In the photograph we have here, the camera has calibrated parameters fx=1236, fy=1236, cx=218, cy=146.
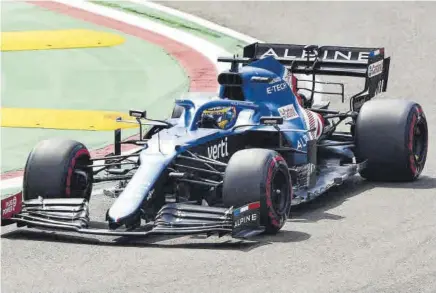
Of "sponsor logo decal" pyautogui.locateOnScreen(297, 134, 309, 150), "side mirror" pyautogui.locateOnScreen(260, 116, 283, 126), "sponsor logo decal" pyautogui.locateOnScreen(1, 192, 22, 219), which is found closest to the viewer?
"sponsor logo decal" pyautogui.locateOnScreen(1, 192, 22, 219)

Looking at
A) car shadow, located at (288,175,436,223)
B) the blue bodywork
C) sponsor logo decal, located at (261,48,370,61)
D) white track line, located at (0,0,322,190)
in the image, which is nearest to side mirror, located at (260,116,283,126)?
the blue bodywork

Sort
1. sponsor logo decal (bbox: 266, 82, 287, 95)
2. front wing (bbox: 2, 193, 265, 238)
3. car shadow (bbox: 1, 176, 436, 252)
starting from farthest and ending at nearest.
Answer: sponsor logo decal (bbox: 266, 82, 287, 95) → car shadow (bbox: 1, 176, 436, 252) → front wing (bbox: 2, 193, 265, 238)

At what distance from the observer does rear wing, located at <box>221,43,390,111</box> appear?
14969 millimetres

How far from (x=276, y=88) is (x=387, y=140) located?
1.44 m

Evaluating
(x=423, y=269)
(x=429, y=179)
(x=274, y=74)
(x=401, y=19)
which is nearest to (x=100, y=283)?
(x=423, y=269)

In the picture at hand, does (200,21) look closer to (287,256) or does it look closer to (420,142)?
(420,142)

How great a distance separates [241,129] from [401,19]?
42.3 feet

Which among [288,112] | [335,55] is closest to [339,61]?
[335,55]

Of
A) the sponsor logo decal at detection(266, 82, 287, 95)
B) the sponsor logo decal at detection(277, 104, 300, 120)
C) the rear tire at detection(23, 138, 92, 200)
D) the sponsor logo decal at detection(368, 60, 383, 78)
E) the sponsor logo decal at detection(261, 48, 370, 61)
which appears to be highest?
the sponsor logo decal at detection(261, 48, 370, 61)

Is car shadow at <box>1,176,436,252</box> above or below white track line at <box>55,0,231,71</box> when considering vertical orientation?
below

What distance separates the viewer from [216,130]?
1249 cm

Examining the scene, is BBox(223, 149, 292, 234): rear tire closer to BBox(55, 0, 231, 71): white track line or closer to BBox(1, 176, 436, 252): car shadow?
BBox(1, 176, 436, 252): car shadow

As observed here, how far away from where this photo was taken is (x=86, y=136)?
1658 centimetres

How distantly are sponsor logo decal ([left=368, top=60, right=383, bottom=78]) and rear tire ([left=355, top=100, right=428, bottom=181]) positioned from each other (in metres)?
0.95
